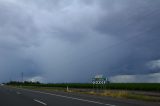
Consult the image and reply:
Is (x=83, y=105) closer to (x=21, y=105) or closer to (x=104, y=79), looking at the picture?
(x=21, y=105)

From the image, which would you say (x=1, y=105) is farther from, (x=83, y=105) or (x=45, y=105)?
(x=83, y=105)

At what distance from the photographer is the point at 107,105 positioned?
64.6 feet

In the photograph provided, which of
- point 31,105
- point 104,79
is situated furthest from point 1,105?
point 104,79

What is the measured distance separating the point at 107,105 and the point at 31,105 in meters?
4.30

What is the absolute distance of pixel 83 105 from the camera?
1927cm

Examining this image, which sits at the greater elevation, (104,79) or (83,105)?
(104,79)

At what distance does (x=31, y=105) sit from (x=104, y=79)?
31130 mm

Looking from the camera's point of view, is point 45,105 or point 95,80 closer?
point 45,105

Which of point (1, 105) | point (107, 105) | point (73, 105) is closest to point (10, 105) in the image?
point (1, 105)

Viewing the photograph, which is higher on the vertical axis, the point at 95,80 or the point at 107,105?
the point at 95,80

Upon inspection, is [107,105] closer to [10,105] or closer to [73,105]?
[73,105]

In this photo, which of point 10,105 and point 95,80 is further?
point 95,80

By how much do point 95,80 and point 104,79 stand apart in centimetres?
148

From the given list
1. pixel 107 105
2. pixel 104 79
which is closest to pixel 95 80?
pixel 104 79
